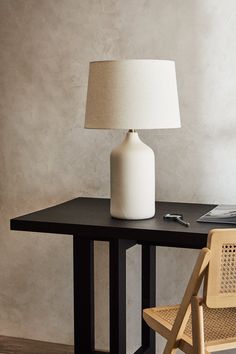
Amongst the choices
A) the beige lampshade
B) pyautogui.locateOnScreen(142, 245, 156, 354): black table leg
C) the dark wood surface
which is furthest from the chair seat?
the dark wood surface

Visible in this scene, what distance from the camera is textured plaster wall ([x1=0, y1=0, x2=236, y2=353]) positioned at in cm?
289

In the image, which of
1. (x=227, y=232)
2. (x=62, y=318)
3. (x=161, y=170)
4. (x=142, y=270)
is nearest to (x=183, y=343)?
(x=227, y=232)

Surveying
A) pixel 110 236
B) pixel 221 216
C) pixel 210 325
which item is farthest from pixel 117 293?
pixel 221 216

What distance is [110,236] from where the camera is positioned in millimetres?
2391

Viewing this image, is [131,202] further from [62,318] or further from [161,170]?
[62,318]

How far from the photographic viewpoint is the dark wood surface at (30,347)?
3254mm

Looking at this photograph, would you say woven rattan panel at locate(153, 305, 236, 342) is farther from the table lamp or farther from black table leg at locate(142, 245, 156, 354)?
black table leg at locate(142, 245, 156, 354)

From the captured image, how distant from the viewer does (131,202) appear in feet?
8.32

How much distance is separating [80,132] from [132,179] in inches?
27.3

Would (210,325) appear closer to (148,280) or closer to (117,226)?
(117,226)

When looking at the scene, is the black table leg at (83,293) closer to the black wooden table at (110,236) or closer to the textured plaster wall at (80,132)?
the black wooden table at (110,236)

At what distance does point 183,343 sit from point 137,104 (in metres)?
0.85

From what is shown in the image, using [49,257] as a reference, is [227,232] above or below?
above

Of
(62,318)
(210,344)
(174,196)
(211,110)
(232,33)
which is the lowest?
(62,318)
